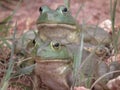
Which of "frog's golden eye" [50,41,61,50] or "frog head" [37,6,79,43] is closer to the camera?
"frog's golden eye" [50,41,61,50]

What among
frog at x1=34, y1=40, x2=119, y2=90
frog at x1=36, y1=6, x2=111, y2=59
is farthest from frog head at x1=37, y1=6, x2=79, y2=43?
frog at x1=34, y1=40, x2=119, y2=90

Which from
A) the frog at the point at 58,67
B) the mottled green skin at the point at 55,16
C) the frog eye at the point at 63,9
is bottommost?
the frog at the point at 58,67

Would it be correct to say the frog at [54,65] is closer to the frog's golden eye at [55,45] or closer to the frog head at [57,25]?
the frog's golden eye at [55,45]

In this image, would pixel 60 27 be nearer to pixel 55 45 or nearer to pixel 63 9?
pixel 63 9

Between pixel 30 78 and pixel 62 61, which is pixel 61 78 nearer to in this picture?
pixel 62 61

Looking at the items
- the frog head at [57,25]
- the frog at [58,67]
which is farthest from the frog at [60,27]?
the frog at [58,67]

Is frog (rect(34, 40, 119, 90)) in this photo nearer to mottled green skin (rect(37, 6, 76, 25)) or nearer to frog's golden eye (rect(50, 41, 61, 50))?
frog's golden eye (rect(50, 41, 61, 50))

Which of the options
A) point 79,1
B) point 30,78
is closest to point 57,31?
point 30,78

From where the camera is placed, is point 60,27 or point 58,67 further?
point 60,27

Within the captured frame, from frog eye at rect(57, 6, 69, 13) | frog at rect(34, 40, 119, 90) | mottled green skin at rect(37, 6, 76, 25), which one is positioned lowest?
frog at rect(34, 40, 119, 90)

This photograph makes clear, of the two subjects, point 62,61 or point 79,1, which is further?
point 79,1

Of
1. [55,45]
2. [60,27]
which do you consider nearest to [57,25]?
[60,27]
